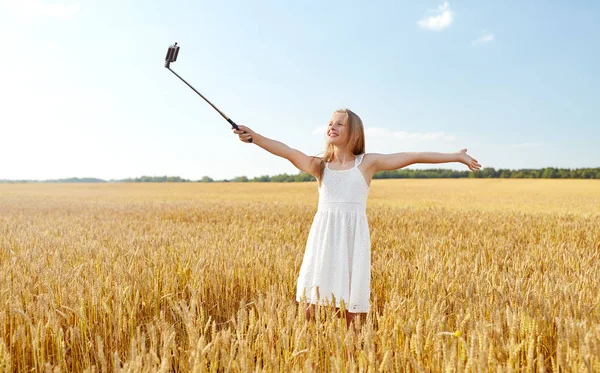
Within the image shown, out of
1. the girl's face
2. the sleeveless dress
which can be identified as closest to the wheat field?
the sleeveless dress

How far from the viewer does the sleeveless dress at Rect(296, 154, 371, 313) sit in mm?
3418

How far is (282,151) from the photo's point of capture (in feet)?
11.7

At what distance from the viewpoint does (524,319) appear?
237 cm

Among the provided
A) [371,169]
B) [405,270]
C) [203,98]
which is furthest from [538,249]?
[203,98]

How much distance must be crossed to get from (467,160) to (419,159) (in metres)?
0.38

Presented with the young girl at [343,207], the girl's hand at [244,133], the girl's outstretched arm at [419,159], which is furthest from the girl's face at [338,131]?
the girl's hand at [244,133]

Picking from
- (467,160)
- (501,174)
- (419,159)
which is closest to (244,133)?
(419,159)

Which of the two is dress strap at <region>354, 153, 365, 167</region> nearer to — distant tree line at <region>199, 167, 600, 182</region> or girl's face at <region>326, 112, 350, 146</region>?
girl's face at <region>326, 112, 350, 146</region>

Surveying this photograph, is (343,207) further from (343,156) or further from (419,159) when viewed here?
(419,159)

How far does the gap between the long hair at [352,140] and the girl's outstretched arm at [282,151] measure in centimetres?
9

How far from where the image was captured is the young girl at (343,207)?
11.3 ft

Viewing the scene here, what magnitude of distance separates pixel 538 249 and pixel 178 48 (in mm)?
5611

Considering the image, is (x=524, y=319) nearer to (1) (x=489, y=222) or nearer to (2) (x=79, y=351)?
(2) (x=79, y=351)

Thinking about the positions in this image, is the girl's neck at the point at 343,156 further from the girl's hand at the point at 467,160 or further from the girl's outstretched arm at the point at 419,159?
the girl's hand at the point at 467,160
